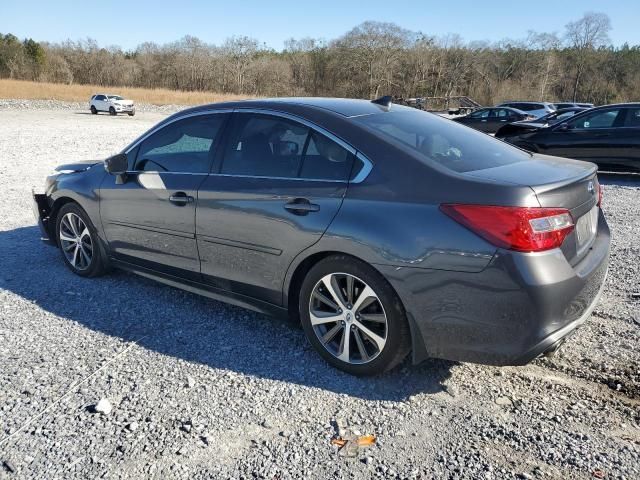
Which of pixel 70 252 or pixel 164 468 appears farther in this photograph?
pixel 70 252

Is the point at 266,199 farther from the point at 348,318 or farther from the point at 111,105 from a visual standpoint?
the point at 111,105

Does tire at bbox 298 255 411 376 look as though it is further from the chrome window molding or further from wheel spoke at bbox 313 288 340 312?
the chrome window molding

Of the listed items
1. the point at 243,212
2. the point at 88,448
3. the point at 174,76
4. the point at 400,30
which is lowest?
the point at 88,448

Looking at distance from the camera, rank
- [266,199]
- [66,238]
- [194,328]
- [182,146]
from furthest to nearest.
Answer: [66,238]
[182,146]
[194,328]
[266,199]

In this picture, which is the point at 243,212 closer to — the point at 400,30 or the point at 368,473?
the point at 368,473

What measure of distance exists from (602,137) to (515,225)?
951cm

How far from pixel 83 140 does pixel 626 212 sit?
57.1ft

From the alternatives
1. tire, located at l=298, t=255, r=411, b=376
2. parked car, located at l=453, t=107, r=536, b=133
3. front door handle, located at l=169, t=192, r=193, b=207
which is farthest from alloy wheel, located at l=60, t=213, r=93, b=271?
parked car, located at l=453, t=107, r=536, b=133

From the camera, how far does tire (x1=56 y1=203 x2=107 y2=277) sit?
190 inches

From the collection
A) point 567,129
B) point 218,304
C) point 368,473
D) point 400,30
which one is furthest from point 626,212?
point 400,30

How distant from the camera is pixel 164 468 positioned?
8.06ft

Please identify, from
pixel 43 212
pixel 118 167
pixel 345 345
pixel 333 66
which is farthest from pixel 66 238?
pixel 333 66

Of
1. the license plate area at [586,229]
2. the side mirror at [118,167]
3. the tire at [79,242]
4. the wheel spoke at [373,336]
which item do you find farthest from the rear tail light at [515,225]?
the tire at [79,242]

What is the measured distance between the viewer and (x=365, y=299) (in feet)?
10.1
